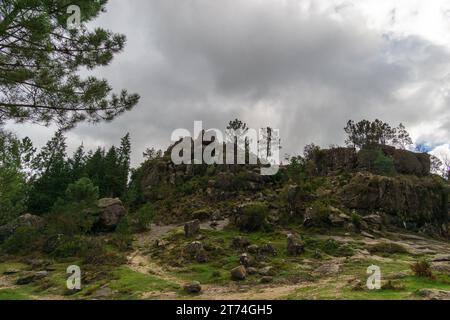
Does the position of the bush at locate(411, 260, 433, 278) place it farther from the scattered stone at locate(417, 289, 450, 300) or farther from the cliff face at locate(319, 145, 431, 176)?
the cliff face at locate(319, 145, 431, 176)

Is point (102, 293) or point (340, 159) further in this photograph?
point (340, 159)

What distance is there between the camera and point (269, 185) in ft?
219

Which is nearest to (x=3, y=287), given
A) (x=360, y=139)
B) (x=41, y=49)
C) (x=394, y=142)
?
(x=41, y=49)

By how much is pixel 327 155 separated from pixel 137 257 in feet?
169

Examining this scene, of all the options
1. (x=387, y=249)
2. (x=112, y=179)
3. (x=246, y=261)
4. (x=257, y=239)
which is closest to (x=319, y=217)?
(x=257, y=239)

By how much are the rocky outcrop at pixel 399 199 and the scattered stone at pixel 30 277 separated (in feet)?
140

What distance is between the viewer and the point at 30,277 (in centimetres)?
2642

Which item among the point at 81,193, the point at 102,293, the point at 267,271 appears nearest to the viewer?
the point at 102,293

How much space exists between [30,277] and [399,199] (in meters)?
49.9

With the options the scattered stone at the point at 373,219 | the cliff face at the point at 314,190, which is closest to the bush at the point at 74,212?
the cliff face at the point at 314,190

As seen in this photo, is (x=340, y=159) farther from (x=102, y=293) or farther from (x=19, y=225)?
(x=102, y=293)

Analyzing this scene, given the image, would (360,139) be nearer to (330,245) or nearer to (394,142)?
(394,142)

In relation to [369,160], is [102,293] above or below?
below

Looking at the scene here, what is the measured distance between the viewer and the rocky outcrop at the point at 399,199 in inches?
2058
